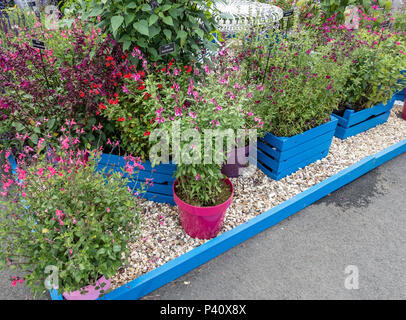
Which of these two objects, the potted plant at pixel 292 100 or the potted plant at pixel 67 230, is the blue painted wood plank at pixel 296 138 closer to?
the potted plant at pixel 292 100

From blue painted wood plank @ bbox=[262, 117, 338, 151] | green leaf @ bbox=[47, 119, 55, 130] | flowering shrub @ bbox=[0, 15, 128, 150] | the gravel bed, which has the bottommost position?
the gravel bed

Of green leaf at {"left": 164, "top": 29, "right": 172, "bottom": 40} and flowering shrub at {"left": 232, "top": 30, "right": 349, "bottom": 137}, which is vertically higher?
green leaf at {"left": 164, "top": 29, "right": 172, "bottom": 40}

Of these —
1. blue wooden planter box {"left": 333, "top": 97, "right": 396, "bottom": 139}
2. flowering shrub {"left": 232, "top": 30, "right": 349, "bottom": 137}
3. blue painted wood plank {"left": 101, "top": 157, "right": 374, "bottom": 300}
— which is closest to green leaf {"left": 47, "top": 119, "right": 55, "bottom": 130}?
blue painted wood plank {"left": 101, "top": 157, "right": 374, "bottom": 300}

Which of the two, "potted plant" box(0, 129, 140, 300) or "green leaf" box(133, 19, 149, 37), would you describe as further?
"green leaf" box(133, 19, 149, 37)

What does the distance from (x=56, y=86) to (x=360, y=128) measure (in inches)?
138

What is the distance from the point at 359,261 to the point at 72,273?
2.09 m

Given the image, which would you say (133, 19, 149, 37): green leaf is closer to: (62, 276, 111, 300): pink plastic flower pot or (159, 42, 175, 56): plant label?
(159, 42, 175, 56): plant label

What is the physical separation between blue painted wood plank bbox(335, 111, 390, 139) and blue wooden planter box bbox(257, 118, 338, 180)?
1.91 feet

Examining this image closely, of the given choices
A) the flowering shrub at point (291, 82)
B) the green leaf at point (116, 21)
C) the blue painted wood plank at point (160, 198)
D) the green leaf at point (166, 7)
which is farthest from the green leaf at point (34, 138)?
the flowering shrub at point (291, 82)

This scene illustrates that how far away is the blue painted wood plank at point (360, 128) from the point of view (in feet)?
12.2

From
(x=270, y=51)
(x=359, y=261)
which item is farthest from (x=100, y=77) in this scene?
(x=359, y=261)

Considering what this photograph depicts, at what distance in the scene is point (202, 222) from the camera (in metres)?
2.28

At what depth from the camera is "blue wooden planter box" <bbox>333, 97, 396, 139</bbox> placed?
3658 mm
